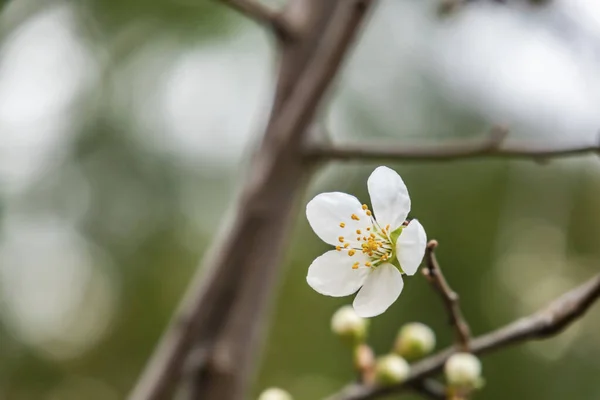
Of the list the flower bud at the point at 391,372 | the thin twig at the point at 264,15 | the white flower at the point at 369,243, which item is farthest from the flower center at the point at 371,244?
the thin twig at the point at 264,15

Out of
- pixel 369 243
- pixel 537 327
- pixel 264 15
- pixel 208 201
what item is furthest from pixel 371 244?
pixel 208 201

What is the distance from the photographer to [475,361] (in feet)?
1.42

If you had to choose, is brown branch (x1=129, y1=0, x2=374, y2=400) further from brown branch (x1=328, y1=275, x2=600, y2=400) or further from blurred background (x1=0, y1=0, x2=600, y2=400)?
blurred background (x1=0, y1=0, x2=600, y2=400)

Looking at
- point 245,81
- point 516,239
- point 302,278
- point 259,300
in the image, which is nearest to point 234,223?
point 259,300

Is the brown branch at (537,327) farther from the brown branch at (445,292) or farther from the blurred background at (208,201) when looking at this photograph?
the blurred background at (208,201)

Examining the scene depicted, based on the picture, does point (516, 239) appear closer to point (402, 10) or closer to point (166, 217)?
point (402, 10)

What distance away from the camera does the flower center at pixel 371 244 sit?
396mm

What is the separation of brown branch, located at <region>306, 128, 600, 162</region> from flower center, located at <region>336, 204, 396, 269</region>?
145 mm

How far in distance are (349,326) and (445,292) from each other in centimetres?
21

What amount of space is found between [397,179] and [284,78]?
343 mm

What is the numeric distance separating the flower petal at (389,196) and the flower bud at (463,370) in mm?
103

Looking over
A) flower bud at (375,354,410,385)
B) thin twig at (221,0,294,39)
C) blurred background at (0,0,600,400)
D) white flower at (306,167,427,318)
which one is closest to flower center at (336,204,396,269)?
white flower at (306,167,427,318)

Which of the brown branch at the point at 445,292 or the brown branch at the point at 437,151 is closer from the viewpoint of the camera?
the brown branch at the point at 445,292

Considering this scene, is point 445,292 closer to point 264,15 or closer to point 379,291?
point 379,291
